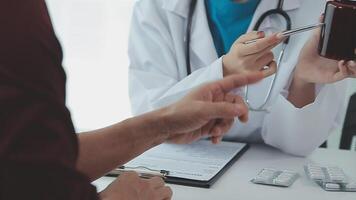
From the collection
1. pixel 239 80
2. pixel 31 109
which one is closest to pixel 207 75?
pixel 239 80

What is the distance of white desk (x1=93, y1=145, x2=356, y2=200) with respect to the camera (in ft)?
3.13

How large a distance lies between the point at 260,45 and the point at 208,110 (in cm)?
30

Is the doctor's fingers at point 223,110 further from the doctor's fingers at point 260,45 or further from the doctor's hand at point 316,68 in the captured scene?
the doctor's hand at point 316,68

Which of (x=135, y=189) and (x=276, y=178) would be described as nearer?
(x=135, y=189)

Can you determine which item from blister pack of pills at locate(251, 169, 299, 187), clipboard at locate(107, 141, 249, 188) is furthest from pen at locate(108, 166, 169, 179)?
blister pack of pills at locate(251, 169, 299, 187)

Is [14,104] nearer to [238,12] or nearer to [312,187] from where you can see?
[312,187]

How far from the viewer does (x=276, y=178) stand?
1.02 metres

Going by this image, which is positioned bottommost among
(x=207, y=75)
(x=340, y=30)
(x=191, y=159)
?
(x=191, y=159)

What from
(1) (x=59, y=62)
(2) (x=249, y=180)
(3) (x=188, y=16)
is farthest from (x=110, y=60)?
(1) (x=59, y=62)

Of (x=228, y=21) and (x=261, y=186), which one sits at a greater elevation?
(x=228, y=21)

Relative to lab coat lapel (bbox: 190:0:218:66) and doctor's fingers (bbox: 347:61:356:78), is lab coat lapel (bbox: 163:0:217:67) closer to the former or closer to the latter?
lab coat lapel (bbox: 190:0:218:66)

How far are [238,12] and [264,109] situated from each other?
0.27 m

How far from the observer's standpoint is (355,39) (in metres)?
0.97

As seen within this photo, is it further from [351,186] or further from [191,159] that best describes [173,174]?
[351,186]
